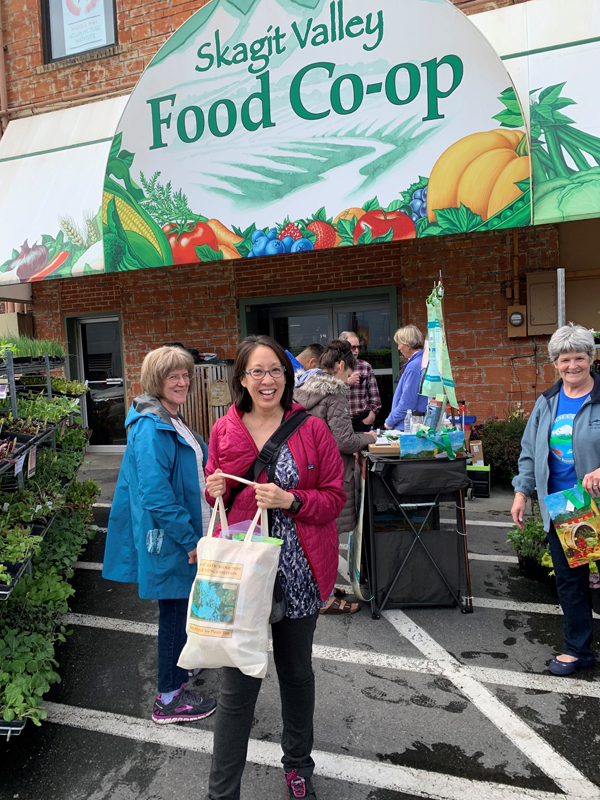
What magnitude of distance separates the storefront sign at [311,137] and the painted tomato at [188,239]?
16mm

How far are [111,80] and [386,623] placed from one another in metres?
9.34

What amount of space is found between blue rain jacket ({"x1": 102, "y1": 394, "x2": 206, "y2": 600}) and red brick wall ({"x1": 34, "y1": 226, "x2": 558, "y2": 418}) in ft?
19.3

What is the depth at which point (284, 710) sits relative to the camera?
2.26 meters

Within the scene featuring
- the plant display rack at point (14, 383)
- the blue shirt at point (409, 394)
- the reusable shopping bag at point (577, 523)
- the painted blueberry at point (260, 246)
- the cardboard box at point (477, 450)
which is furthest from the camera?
the cardboard box at point (477, 450)

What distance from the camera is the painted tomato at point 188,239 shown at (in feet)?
22.8

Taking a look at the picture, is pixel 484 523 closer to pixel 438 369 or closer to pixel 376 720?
pixel 438 369

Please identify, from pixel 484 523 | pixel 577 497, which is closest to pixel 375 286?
pixel 484 523

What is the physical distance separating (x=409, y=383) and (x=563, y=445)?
8.39 ft

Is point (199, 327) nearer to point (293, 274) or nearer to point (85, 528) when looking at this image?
point (293, 274)

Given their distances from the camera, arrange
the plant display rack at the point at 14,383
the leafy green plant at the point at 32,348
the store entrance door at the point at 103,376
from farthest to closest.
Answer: the store entrance door at the point at 103,376 → the leafy green plant at the point at 32,348 → the plant display rack at the point at 14,383

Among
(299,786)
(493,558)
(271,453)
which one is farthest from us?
(493,558)

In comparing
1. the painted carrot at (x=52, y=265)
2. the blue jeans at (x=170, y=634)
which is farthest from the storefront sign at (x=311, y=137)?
the blue jeans at (x=170, y=634)

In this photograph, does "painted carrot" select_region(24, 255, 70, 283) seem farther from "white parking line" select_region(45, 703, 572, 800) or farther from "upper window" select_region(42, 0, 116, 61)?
"white parking line" select_region(45, 703, 572, 800)

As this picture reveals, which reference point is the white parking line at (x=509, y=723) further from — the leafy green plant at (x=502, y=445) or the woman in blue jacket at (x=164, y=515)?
the leafy green plant at (x=502, y=445)
